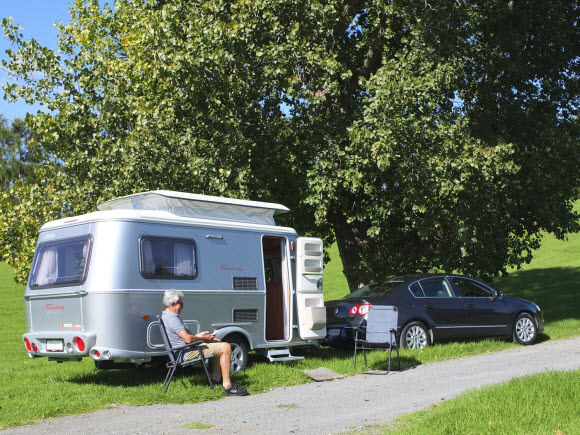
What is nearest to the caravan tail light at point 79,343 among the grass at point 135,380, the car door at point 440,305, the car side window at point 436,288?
the grass at point 135,380

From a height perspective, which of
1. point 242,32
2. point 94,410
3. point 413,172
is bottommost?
point 94,410

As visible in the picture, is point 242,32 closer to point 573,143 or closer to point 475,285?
point 475,285

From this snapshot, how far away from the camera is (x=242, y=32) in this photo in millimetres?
14172

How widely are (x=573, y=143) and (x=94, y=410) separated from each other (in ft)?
42.4

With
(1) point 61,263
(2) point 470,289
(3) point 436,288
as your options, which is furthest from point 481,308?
(1) point 61,263

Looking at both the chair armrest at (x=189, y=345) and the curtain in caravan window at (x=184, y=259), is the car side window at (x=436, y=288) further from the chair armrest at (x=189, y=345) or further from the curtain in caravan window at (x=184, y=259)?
the chair armrest at (x=189, y=345)

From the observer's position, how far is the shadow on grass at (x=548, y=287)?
2681cm

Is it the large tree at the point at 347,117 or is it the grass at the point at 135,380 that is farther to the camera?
the large tree at the point at 347,117

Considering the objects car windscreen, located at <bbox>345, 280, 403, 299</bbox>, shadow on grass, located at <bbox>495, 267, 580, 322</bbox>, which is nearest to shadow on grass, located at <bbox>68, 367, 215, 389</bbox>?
car windscreen, located at <bbox>345, 280, 403, 299</bbox>

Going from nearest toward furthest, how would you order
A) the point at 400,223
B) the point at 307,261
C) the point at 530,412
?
the point at 530,412 → the point at 307,261 → the point at 400,223

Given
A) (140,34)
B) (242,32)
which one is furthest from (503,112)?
(140,34)

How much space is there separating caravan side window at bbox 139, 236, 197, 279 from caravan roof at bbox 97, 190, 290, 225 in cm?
62

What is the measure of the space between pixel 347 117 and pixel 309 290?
203 inches

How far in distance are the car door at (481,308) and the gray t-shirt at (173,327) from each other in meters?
6.46
